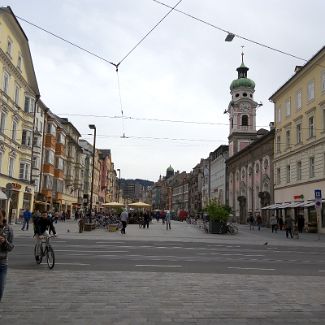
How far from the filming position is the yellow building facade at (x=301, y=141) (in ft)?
136

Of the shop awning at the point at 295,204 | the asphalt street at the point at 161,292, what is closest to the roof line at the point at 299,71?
the shop awning at the point at 295,204

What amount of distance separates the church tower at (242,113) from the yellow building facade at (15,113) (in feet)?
142

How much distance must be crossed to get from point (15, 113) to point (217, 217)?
70.5 feet

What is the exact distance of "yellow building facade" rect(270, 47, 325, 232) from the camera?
136ft

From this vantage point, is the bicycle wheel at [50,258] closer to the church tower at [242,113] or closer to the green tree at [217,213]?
the green tree at [217,213]

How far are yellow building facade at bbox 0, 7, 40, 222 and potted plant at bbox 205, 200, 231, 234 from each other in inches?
627

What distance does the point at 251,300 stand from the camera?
352 inches

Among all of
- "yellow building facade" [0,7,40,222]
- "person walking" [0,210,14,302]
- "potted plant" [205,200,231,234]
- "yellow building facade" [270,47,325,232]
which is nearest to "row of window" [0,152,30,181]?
"yellow building facade" [0,7,40,222]

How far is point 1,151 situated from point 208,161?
8473 cm

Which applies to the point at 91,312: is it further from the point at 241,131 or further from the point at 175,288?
→ the point at 241,131

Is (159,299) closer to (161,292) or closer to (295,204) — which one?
(161,292)

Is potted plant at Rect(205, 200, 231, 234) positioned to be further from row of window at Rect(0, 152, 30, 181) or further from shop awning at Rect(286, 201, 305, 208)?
row of window at Rect(0, 152, 30, 181)

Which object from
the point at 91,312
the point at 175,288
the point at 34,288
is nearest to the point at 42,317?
the point at 91,312

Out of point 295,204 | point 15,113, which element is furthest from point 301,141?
point 15,113
